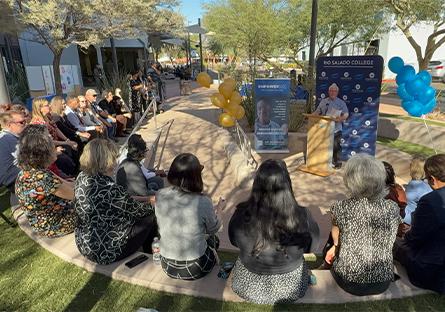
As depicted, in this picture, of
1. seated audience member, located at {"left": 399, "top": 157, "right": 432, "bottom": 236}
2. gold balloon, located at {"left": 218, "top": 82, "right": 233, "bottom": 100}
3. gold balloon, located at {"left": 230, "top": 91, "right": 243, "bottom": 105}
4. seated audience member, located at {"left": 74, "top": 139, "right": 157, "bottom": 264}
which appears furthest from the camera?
gold balloon, located at {"left": 230, "top": 91, "right": 243, "bottom": 105}

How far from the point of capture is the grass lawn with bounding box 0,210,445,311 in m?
2.53

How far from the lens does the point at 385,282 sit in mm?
2479

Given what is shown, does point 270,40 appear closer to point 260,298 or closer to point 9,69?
point 9,69

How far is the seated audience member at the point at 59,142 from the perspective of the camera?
4961 millimetres

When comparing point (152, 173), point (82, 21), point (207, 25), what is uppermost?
point (207, 25)

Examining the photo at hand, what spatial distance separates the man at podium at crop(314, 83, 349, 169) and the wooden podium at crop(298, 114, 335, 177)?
247mm

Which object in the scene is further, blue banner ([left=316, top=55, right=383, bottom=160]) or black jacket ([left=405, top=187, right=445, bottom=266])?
blue banner ([left=316, top=55, right=383, bottom=160])

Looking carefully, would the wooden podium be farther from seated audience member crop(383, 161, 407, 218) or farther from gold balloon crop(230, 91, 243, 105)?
seated audience member crop(383, 161, 407, 218)

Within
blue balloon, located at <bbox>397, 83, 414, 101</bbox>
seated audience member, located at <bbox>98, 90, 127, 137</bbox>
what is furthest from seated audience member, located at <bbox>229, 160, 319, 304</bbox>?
seated audience member, located at <bbox>98, 90, 127, 137</bbox>

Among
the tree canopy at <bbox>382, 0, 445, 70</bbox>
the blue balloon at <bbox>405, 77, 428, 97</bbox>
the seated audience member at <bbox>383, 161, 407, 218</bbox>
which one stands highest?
the tree canopy at <bbox>382, 0, 445, 70</bbox>

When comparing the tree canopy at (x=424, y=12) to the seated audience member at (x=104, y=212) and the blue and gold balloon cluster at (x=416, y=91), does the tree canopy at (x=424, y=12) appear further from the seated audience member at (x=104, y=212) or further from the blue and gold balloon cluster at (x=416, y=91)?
the seated audience member at (x=104, y=212)

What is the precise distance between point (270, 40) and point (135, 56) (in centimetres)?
1305

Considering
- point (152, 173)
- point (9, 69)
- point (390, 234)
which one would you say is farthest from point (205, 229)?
point (9, 69)

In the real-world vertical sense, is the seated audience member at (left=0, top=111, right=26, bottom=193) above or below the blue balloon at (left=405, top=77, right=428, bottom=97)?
below
